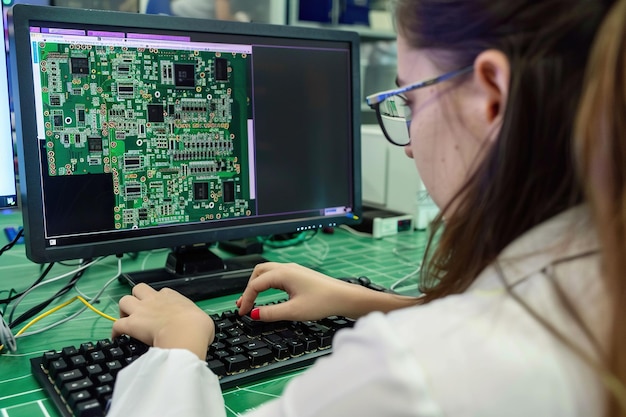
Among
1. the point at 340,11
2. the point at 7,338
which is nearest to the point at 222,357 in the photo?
the point at 7,338

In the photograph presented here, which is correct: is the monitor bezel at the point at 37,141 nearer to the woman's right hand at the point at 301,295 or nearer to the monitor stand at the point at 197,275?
the monitor stand at the point at 197,275

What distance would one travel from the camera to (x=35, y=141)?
3.02ft

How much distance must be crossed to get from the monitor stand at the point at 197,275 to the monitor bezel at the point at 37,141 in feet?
0.24

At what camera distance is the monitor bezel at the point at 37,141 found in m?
0.90

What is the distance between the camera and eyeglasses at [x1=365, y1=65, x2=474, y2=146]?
0.59 meters

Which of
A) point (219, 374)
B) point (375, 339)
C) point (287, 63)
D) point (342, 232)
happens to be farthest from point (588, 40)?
point (342, 232)

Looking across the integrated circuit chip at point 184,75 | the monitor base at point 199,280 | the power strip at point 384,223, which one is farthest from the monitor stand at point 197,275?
the power strip at point 384,223

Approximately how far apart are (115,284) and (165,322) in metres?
0.42

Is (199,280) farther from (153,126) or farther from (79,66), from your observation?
(79,66)

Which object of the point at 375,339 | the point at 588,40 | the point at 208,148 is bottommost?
the point at 375,339

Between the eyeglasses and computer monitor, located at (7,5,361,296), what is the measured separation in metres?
0.38

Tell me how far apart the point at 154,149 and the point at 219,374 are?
18.2 inches

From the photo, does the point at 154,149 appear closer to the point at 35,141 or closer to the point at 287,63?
the point at 35,141

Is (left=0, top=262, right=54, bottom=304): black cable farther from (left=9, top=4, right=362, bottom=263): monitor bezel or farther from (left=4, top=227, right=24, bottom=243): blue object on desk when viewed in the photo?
(left=4, top=227, right=24, bottom=243): blue object on desk
